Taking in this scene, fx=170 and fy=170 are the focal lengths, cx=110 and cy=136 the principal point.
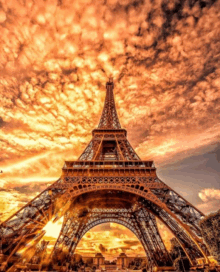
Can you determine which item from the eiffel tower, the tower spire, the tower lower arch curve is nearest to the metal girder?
the eiffel tower

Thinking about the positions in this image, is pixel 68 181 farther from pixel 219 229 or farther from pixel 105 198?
pixel 219 229

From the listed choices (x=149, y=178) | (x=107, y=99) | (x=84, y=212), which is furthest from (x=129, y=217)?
(x=107, y=99)

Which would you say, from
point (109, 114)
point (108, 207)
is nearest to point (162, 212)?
point (108, 207)

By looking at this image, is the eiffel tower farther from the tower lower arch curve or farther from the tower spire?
the tower spire

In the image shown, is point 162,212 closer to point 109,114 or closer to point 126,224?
point 126,224

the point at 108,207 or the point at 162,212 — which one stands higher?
the point at 108,207

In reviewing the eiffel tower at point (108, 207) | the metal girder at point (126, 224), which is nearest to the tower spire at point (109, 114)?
the eiffel tower at point (108, 207)
